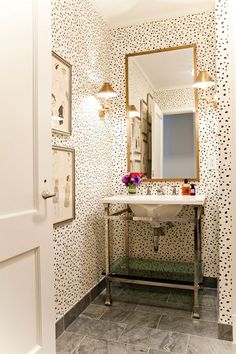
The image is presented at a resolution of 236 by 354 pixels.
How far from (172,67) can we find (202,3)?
0.61 metres

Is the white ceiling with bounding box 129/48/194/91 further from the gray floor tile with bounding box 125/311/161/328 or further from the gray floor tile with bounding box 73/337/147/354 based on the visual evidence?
the gray floor tile with bounding box 73/337/147/354

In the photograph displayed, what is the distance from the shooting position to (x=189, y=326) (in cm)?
223

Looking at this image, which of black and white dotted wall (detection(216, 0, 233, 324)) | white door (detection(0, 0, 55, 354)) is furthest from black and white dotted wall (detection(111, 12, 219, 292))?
white door (detection(0, 0, 55, 354))

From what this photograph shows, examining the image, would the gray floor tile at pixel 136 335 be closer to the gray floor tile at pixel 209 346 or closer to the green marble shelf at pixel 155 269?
the gray floor tile at pixel 209 346

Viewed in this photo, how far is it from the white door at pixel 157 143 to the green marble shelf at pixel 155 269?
2.96 feet

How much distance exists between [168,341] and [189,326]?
0.27m

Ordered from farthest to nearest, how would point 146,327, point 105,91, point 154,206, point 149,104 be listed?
1. point 149,104
2. point 105,91
3. point 154,206
4. point 146,327

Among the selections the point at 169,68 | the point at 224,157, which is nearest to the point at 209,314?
the point at 224,157

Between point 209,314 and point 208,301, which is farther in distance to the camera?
point 208,301

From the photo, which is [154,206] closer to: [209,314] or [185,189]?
[185,189]

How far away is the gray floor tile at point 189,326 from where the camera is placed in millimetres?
2143

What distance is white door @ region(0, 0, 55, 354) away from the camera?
49.8 inches

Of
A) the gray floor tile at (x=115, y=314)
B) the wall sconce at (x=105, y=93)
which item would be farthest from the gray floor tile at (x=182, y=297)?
the wall sconce at (x=105, y=93)

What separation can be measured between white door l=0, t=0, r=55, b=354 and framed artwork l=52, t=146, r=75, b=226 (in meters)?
0.50
